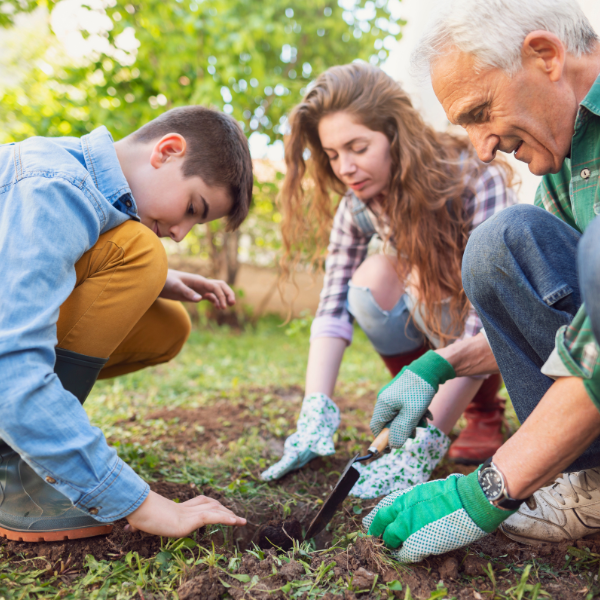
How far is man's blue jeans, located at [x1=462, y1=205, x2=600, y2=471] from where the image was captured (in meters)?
1.11

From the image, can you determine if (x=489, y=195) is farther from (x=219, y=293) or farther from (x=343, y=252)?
(x=219, y=293)

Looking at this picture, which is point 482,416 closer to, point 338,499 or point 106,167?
point 338,499

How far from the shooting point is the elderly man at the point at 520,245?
1.05m

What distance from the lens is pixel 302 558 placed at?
50.1 inches

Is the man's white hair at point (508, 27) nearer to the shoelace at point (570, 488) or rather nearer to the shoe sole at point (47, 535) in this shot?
the shoelace at point (570, 488)

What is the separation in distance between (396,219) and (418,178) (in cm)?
18

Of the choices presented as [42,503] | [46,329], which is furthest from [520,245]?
[42,503]

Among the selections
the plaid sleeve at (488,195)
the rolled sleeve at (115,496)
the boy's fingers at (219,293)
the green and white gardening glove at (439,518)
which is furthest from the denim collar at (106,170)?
the plaid sleeve at (488,195)

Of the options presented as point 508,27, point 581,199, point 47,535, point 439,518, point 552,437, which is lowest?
point 47,535

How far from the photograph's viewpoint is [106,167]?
1.34 m

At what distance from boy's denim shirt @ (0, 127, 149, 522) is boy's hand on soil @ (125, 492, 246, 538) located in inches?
1.3

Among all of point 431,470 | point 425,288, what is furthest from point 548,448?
point 425,288

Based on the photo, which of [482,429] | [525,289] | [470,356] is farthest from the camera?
[482,429]

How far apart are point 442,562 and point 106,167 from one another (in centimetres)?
130
